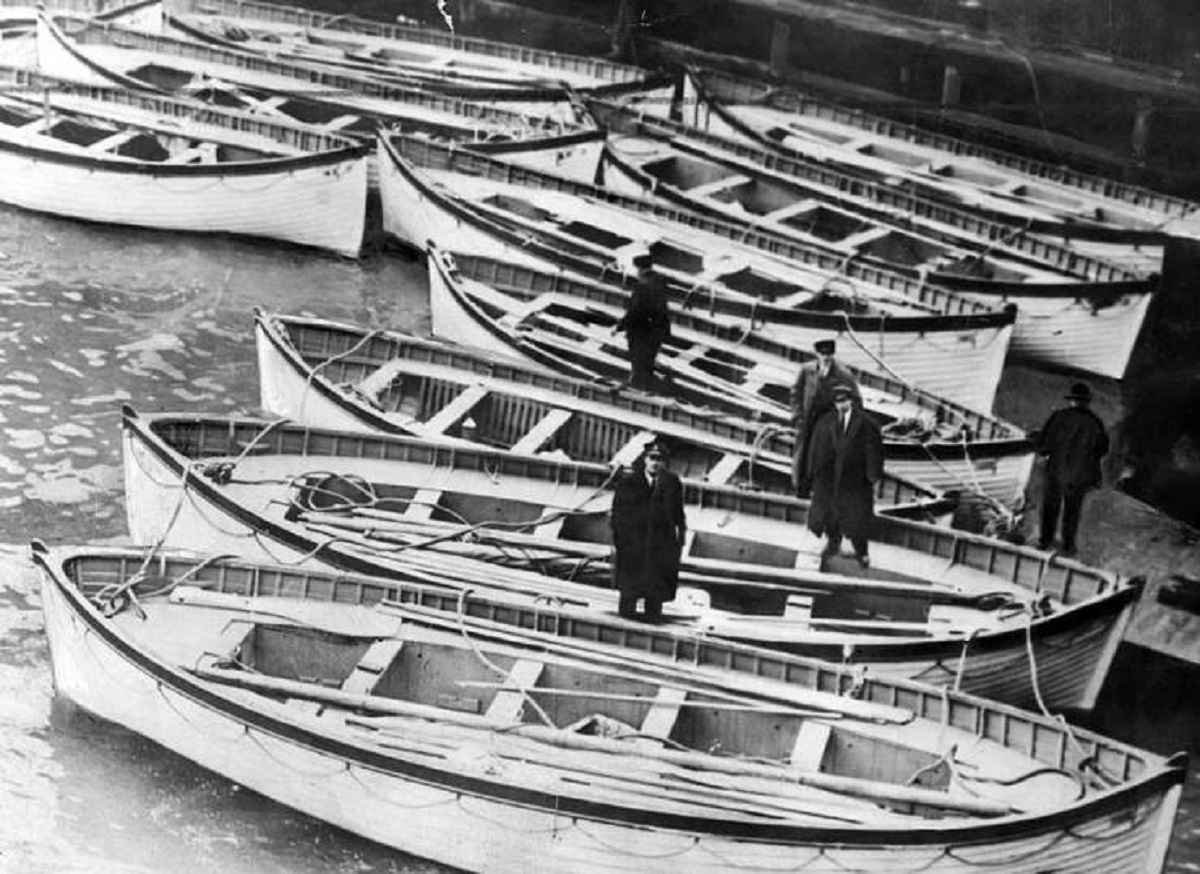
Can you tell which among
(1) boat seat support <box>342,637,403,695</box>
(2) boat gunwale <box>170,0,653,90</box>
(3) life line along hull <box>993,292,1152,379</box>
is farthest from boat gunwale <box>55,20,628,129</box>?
(1) boat seat support <box>342,637,403,695</box>

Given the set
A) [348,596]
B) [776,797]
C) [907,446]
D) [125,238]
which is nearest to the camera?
[776,797]

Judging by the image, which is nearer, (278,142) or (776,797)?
(776,797)

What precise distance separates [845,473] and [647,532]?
6.49ft

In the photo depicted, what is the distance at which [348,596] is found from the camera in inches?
503

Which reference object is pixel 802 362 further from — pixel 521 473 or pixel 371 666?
pixel 371 666

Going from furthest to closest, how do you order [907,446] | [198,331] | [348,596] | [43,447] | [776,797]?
[198,331] → [43,447] → [907,446] → [348,596] → [776,797]

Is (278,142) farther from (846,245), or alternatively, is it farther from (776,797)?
(776,797)

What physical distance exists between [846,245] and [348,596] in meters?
10.00

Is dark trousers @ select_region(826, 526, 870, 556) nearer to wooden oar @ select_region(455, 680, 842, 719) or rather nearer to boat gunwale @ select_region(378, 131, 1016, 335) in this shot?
Result: wooden oar @ select_region(455, 680, 842, 719)

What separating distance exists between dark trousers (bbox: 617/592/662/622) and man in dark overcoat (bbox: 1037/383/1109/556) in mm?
4411

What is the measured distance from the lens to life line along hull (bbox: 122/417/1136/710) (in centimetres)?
1247

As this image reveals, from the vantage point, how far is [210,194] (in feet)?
70.8

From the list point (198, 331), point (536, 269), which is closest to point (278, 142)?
point (198, 331)

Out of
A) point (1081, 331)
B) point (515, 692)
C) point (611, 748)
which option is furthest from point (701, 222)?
point (611, 748)
